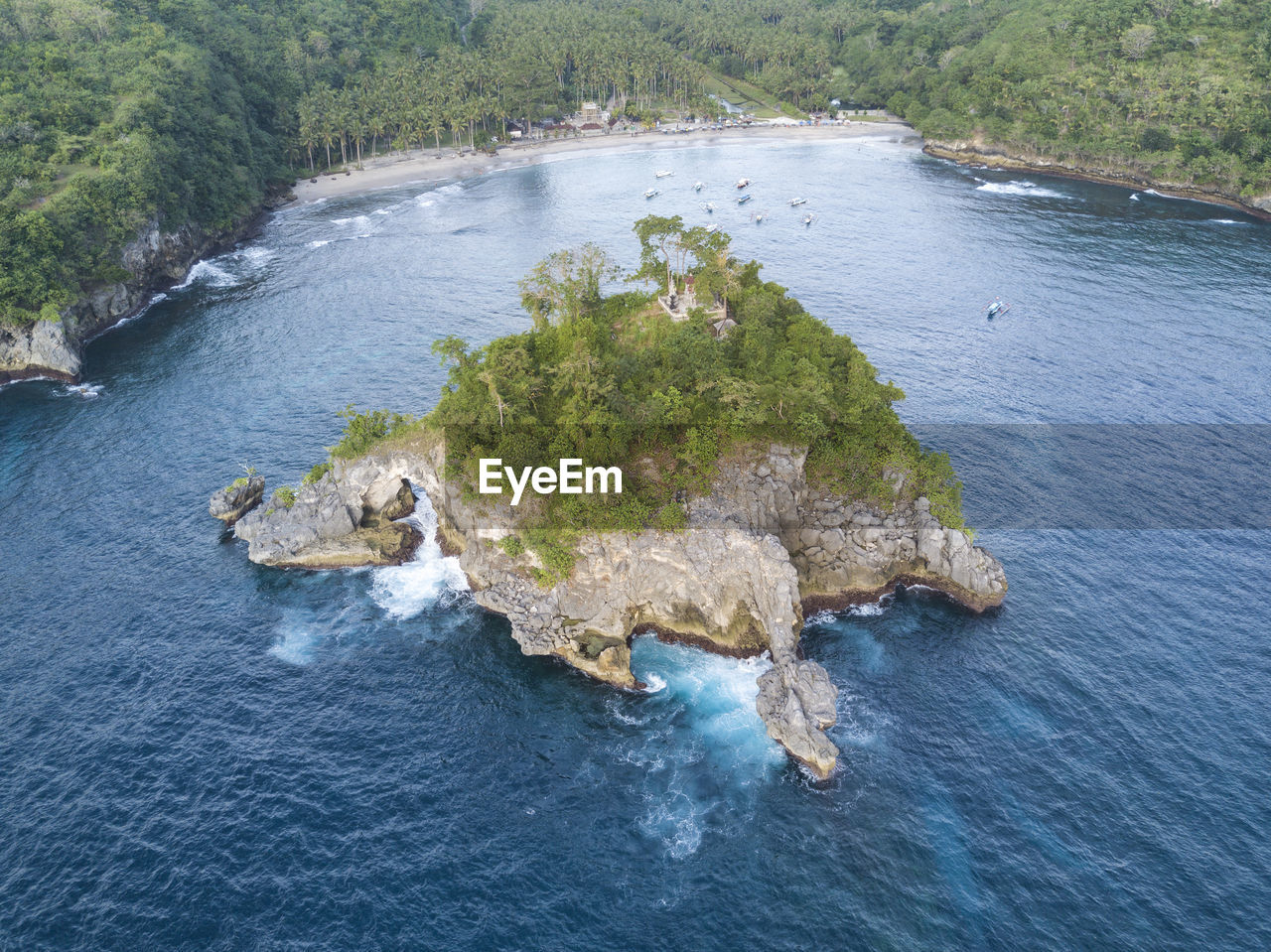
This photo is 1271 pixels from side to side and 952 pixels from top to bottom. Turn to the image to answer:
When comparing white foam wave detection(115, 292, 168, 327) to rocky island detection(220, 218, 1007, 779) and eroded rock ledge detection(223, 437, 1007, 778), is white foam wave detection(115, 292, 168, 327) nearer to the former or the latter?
rocky island detection(220, 218, 1007, 779)

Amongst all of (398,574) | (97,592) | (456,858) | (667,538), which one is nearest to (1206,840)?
(667,538)

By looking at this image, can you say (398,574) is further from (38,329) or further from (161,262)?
(161,262)

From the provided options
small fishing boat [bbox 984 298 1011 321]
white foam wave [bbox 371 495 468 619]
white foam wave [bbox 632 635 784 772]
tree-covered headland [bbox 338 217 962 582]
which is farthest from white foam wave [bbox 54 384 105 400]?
small fishing boat [bbox 984 298 1011 321]

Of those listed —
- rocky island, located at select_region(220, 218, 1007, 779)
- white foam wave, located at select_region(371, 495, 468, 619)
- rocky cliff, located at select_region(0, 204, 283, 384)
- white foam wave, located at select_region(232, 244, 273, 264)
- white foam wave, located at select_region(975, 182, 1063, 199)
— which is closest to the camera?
rocky island, located at select_region(220, 218, 1007, 779)

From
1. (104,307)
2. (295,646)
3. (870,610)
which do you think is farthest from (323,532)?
(104,307)

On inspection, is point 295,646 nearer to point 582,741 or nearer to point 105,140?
point 582,741

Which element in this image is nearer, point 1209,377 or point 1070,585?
point 1070,585

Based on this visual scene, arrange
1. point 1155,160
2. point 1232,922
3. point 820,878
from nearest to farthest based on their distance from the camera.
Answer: point 1232,922 < point 820,878 < point 1155,160
